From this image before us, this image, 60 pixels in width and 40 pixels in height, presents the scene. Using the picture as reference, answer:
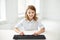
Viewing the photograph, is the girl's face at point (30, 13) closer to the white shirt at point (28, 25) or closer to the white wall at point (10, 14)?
the white shirt at point (28, 25)

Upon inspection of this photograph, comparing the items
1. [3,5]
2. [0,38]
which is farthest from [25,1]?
[0,38]

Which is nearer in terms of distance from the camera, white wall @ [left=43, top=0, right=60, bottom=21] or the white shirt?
the white shirt

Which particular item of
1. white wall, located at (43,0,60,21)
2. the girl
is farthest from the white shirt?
white wall, located at (43,0,60,21)

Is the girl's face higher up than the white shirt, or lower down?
higher up

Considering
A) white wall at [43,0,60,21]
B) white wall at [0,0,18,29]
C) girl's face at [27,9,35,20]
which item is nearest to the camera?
girl's face at [27,9,35,20]

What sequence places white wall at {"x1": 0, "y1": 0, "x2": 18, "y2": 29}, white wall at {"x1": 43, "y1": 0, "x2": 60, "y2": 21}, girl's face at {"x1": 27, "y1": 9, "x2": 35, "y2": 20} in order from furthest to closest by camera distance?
1. white wall at {"x1": 43, "y1": 0, "x2": 60, "y2": 21}
2. white wall at {"x1": 0, "y1": 0, "x2": 18, "y2": 29}
3. girl's face at {"x1": 27, "y1": 9, "x2": 35, "y2": 20}

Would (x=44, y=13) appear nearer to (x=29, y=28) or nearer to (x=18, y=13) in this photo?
(x=18, y=13)

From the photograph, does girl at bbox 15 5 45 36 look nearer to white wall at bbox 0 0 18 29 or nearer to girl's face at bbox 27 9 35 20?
girl's face at bbox 27 9 35 20

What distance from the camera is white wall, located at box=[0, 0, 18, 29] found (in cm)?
193

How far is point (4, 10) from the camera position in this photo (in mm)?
1952

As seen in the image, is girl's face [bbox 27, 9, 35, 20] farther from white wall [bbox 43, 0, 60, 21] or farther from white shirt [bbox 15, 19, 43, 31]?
white wall [bbox 43, 0, 60, 21]

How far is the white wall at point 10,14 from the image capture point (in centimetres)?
193

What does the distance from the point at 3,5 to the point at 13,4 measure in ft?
0.50

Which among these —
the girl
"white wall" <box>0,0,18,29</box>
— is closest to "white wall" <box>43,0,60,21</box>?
"white wall" <box>0,0,18,29</box>
